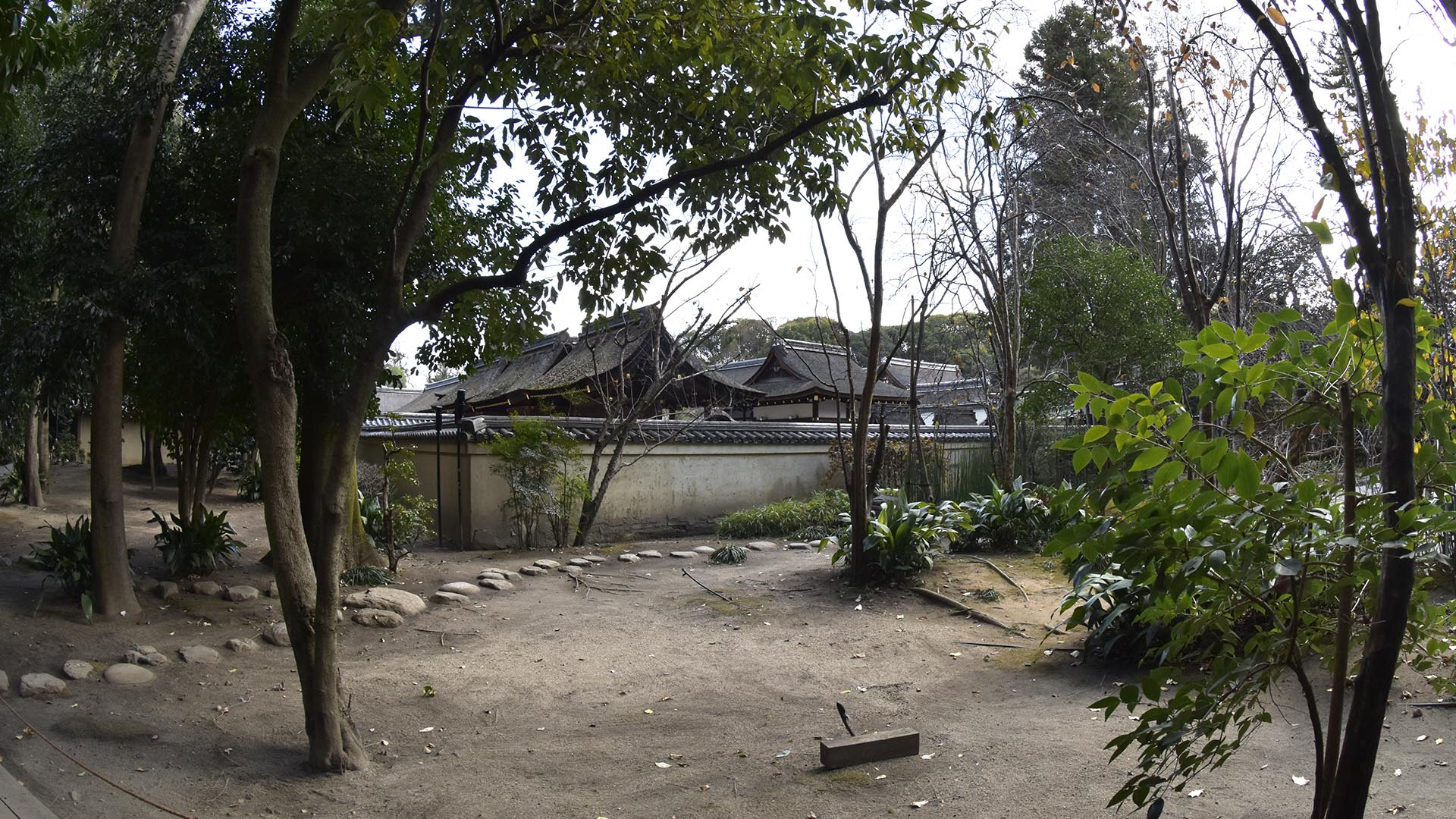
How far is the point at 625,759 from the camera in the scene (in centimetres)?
451

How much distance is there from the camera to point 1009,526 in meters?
9.46

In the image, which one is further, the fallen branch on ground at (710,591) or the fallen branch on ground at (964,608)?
the fallen branch on ground at (710,591)

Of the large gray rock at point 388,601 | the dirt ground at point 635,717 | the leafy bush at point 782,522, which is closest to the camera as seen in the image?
the dirt ground at point 635,717

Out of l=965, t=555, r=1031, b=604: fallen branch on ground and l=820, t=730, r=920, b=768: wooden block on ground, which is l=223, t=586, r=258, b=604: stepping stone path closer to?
l=820, t=730, r=920, b=768: wooden block on ground

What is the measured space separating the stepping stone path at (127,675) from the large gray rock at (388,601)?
1886 millimetres

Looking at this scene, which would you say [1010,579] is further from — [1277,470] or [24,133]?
[24,133]

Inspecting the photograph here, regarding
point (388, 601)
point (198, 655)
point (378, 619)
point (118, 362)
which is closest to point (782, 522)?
point (388, 601)

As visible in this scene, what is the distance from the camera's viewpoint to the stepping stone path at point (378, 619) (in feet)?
23.5

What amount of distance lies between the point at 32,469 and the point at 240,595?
8.11 metres

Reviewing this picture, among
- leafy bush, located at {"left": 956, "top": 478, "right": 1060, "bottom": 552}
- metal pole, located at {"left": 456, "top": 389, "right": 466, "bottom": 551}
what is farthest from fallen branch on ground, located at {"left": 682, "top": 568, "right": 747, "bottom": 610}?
metal pole, located at {"left": 456, "top": 389, "right": 466, "bottom": 551}

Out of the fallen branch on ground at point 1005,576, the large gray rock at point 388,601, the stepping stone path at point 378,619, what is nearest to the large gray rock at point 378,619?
the stepping stone path at point 378,619

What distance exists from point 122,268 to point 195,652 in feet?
9.12

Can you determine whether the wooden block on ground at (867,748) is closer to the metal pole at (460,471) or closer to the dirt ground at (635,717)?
the dirt ground at (635,717)

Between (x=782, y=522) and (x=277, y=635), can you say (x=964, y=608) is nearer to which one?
(x=277, y=635)
